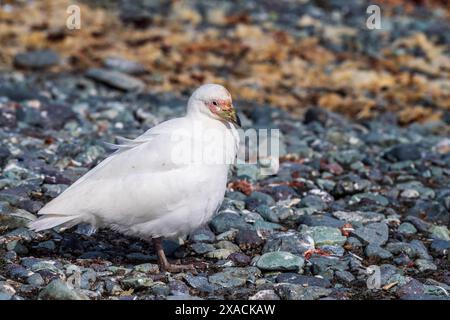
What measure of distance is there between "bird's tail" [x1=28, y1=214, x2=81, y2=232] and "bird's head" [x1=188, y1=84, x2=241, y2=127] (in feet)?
4.45

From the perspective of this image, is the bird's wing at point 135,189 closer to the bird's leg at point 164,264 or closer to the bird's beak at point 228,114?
the bird's leg at point 164,264

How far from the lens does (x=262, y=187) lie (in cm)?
877

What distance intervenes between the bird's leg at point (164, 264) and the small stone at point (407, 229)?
2.17 metres

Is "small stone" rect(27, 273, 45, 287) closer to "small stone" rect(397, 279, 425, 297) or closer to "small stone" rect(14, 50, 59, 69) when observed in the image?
"small stone" rect(397, 279, 425, 297)

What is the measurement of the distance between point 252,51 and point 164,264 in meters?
8.28

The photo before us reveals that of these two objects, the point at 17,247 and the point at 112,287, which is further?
the point at 17,247

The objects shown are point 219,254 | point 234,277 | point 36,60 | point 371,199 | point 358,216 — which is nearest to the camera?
point 234,277

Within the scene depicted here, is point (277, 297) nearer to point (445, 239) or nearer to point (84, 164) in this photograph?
point (445, 239)

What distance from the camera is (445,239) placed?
7648mm

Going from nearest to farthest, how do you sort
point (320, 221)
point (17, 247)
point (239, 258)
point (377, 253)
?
point (17, 247)
point (239, 258)
point (377, 253)
point (320, 221)

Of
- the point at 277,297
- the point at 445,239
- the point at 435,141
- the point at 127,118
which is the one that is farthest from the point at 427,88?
the point at 277,297

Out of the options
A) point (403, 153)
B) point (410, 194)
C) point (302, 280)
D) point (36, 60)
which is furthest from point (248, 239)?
point (36, 60)

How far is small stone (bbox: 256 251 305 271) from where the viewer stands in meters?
6.61

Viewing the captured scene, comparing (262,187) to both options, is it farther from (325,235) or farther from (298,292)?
(298,292)
